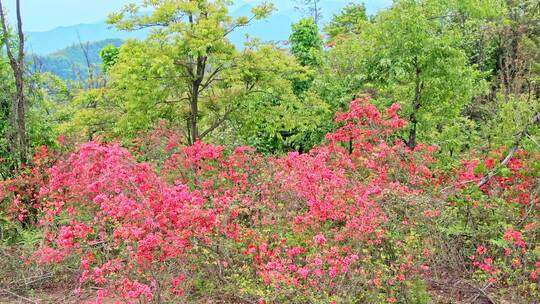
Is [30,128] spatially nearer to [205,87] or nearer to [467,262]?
[205,87]

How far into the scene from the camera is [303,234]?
690 centimetres

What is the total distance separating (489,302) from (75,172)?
619 centimetres

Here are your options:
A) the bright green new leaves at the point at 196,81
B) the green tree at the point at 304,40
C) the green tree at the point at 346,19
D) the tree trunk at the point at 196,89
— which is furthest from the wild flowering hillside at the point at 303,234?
the green tree at the point at 346,19

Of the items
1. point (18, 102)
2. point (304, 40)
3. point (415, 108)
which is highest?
point (304, 40)

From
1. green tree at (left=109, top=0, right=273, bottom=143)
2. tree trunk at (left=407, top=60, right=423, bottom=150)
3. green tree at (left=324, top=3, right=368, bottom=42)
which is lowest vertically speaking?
tree trunk at (left=407, top=60, right=423, bottom=150)

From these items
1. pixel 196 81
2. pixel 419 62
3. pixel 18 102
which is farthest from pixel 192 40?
pixel 419 62

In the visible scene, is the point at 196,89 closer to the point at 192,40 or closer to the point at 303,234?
the point at 192,40

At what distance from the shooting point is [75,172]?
24.7 feet

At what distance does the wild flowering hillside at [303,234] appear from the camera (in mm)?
6023

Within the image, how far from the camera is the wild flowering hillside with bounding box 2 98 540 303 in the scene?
602 cm

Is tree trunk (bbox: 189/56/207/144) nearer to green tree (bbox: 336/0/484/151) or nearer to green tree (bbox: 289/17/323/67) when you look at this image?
green tree (bbox: 336/0/484/151)

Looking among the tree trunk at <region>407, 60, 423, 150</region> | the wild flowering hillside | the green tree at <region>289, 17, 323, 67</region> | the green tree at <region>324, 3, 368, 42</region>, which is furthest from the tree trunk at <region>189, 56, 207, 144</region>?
the green tree at <region>324, 3, 368, 42</region>

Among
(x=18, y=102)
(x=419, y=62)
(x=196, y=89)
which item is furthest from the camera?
(x=196, y=89)

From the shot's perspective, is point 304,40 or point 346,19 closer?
point 304,40
